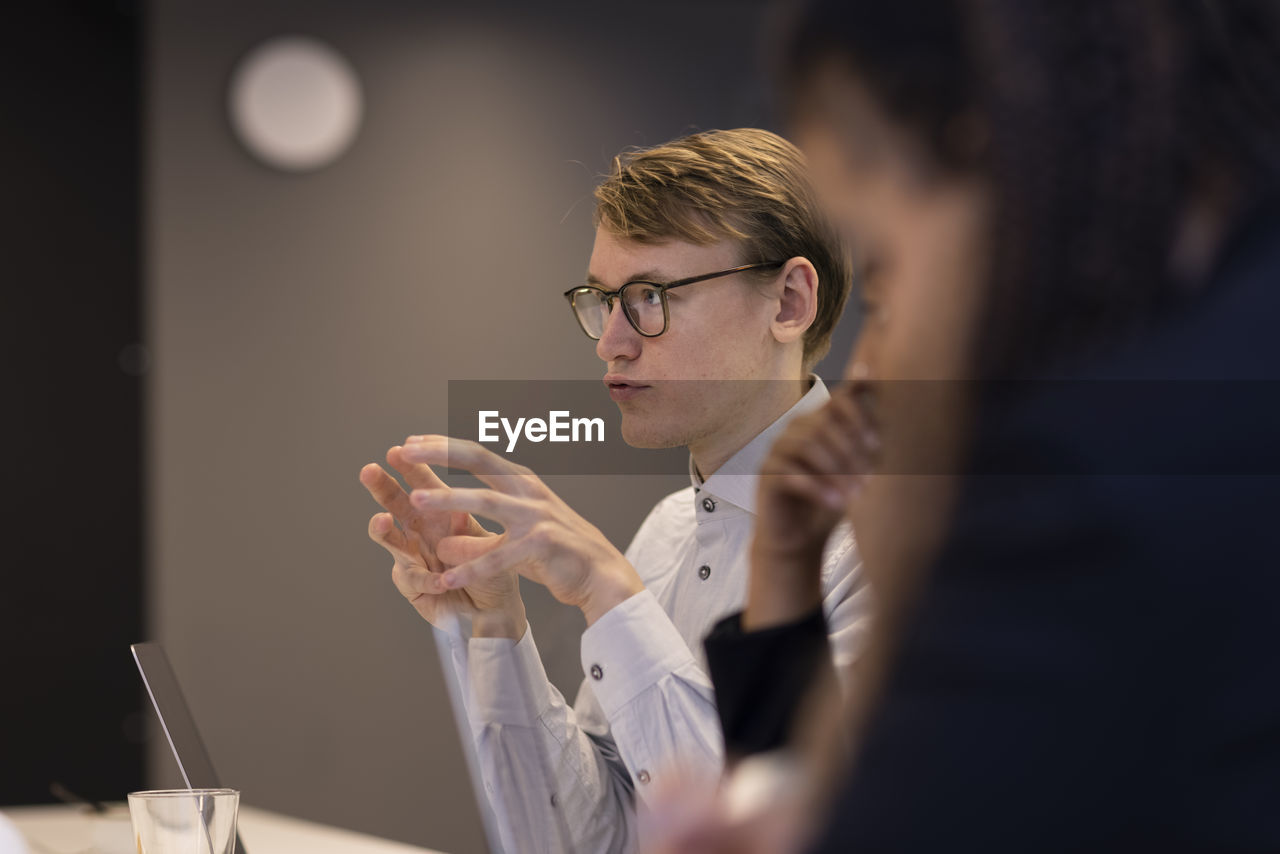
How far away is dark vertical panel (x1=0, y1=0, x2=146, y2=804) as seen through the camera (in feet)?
10.7

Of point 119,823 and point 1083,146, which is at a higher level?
point 1083,146

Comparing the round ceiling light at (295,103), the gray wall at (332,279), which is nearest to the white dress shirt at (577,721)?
the gray wall at (332,279)

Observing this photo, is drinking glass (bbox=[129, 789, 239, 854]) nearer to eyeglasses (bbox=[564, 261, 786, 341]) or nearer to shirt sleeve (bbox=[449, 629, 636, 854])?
shirt sleeve (bbox=[449, 629, 636, 854])

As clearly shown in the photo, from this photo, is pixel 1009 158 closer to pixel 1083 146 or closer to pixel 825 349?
pixel 1083 146

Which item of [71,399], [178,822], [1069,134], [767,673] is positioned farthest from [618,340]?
[71,399]

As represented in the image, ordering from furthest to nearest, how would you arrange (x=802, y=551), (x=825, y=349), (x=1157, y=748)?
(x=825, y=349), (x=802, y=551), (x=1157, y=748)

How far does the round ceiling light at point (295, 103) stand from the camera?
132 inches

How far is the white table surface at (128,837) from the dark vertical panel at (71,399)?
171 cm

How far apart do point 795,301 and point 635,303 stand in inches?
7.3

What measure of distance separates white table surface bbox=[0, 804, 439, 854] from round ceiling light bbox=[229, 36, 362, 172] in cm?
212

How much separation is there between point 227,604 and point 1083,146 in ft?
10.6

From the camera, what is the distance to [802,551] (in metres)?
0.50

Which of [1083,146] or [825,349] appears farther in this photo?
[825,349]

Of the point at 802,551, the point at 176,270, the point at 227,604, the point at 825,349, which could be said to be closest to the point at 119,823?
the point at 825,349
